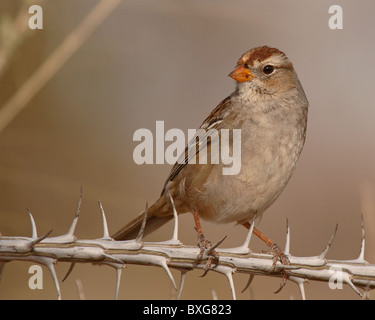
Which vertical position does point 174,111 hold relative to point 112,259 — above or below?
above

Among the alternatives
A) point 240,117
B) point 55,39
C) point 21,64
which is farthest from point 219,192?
point 55,39

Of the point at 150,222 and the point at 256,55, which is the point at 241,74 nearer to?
the point at 256,55

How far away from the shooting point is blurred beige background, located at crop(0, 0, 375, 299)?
16.0 feet

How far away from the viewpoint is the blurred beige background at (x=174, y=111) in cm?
488

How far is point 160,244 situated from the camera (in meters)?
2.49

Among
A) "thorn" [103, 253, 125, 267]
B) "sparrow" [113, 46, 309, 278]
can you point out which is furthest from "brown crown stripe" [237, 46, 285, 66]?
"thorn" [103, 253, 125, 267]

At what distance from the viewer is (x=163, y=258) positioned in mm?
2406

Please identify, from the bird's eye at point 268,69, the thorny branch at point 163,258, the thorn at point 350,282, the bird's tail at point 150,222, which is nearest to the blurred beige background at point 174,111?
the bird's tail at point 150,222

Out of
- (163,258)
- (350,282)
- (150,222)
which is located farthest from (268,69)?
(163,258)

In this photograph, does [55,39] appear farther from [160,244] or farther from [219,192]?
[160,244]

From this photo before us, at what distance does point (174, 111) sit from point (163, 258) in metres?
3.51

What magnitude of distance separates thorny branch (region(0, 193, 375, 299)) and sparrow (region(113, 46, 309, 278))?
1.17 meters

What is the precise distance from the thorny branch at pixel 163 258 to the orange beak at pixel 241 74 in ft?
5.81

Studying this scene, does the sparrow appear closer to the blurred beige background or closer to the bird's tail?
the bird's tail
